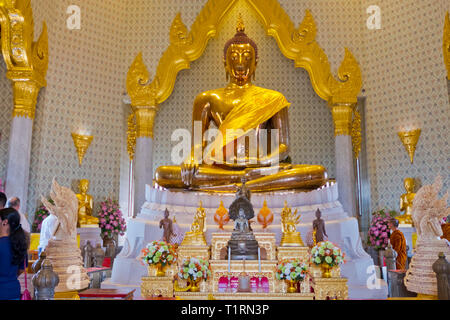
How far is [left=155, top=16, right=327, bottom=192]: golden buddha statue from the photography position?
4.64 meters

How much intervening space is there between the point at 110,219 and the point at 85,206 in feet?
1.53

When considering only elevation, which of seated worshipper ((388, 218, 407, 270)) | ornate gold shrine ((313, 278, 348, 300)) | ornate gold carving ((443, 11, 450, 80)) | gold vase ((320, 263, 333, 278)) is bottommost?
ornate gold shrine ((313, 278, 348, 300))

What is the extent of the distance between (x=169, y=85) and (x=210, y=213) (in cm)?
338

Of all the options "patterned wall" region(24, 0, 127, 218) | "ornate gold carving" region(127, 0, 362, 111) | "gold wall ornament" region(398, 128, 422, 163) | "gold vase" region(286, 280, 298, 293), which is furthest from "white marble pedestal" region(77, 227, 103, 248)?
"gold wall ornament" region(398, 128, 422, 163)

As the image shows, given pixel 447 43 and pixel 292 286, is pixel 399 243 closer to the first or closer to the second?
pixel 292 286

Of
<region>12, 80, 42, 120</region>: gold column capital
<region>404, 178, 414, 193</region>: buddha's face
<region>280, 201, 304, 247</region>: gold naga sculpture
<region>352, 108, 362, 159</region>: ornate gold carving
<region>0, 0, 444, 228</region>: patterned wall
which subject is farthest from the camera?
<region>352, 108, 362, 159</region>: ornate gold carving

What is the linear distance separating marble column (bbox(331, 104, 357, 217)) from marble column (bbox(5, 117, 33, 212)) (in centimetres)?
479

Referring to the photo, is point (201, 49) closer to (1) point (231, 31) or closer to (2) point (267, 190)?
(1) point (231, 31)

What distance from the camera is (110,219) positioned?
6656 mm

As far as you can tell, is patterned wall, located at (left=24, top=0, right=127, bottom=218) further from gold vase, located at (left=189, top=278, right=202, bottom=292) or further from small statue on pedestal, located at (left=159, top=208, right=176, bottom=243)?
gold vase, located at (left=189, top=278, right=202, bottom=292)

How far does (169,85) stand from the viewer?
708 cm

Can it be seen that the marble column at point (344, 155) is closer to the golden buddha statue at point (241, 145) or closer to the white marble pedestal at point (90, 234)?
the golden buddha statue at point (241, 145)

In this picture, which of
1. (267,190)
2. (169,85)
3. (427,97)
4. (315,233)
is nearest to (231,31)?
(169,85)

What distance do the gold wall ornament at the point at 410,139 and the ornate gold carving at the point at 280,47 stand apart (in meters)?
0.99
